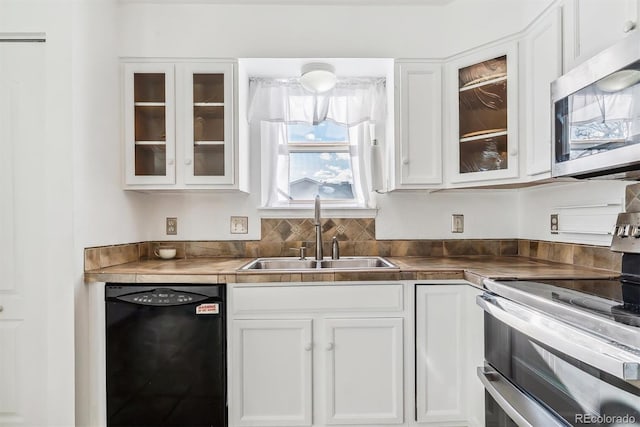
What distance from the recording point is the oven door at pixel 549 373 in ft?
2.64

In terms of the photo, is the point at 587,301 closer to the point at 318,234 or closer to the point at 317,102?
the point at 318,234

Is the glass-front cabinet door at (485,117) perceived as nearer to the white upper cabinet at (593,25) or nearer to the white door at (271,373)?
the white upper cabinet at (593,25)

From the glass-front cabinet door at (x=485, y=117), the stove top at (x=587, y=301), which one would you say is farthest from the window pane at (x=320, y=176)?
the stove top at (x=587, y=301)

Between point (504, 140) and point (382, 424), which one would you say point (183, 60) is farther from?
point (382, 424)

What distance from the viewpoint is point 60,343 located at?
5.46 feet

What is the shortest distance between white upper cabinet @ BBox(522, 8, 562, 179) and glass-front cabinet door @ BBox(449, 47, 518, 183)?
7 centimetres

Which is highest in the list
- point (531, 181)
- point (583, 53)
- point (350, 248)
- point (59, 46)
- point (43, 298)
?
point (59, 46)

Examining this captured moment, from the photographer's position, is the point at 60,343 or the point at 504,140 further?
the point at 504,140

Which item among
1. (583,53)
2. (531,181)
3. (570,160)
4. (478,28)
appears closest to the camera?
(570,160)

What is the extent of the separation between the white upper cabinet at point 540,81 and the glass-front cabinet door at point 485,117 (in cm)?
7

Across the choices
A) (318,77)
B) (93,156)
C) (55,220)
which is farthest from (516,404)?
(93,156)

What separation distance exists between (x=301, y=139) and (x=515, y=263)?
1.63 metres

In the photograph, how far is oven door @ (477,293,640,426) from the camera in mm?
806

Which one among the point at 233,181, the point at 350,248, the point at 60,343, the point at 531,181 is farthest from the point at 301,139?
the point at 60,343
